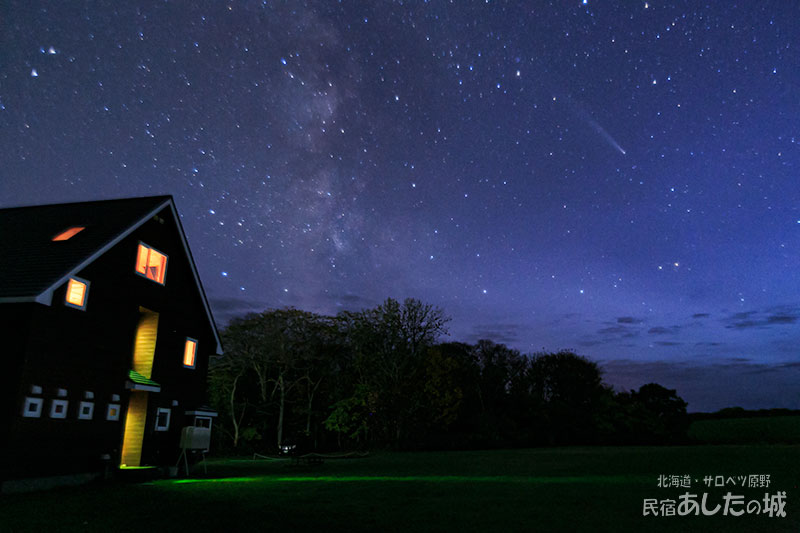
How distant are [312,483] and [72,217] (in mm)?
13343

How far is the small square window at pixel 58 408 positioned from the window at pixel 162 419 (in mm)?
4832

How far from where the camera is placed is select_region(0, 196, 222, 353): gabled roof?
46.8ft

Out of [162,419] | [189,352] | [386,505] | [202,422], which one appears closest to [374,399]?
[202,422]

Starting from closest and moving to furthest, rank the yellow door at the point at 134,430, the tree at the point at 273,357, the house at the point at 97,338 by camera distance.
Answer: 1. the house at the point at 97,338
2. the yellow door at the point at 134,430
3. the tree at the point at 273,357

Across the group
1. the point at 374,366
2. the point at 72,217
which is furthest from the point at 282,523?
the point at 374,366

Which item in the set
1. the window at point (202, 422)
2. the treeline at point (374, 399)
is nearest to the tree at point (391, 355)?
the treeline at point (374, 399)

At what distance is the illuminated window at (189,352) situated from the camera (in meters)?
21.5

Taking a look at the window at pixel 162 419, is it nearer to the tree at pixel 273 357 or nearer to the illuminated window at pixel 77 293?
the illuminated window at pixel 77 293

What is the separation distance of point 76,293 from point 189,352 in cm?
704

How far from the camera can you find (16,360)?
44.8 feet

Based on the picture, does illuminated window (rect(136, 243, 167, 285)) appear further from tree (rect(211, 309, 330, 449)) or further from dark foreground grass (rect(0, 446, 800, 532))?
tree (rect(211, 309, 330, 449))

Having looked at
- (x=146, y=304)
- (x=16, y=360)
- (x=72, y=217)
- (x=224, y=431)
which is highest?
(x=72, y=217)

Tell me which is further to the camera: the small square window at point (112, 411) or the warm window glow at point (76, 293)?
the small square window at point (112, 411)

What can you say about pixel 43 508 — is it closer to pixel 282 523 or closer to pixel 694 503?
pixel 282 523
